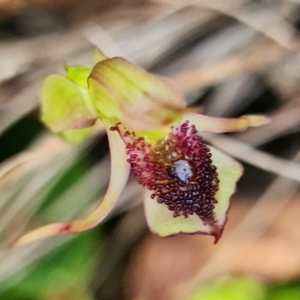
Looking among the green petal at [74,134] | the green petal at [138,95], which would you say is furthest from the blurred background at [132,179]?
the green petal at [138,95]

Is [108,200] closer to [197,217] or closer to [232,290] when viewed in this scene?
[197,217]

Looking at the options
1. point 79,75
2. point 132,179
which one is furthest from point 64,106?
point 132,179

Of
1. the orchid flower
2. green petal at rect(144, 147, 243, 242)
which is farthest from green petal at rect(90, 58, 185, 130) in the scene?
green petal at rect(144, 147, 243, 242)

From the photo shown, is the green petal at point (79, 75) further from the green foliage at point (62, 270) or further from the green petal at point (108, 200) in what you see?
the green foliage at point (62, 270)

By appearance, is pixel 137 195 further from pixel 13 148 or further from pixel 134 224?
pixel 13 148

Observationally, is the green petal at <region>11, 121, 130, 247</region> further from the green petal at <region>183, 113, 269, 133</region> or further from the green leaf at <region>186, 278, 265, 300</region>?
the green leaf at <region>186, 278, 265, 300</region>
